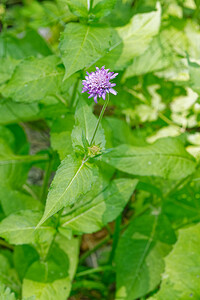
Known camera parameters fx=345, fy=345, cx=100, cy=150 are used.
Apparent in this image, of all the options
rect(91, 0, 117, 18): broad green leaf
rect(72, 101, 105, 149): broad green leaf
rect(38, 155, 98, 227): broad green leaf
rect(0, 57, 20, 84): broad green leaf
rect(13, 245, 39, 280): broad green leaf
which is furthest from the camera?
rect(13, 245, 39, 280): broad green leaf

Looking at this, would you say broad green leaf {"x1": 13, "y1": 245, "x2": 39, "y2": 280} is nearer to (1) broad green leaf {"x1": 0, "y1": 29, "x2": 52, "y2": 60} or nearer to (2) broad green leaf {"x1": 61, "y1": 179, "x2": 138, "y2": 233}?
(2) broad green leaf {"x1": 61, "y1": 179, "x2": 138, "y2": 233}

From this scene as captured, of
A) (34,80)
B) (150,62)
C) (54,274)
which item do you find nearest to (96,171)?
(34,80)

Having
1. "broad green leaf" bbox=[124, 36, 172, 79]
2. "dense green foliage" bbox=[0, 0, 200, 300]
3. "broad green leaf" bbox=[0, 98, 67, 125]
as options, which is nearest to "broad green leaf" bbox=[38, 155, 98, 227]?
"dense green foliage" bbox=[0, 0, 200, 300]

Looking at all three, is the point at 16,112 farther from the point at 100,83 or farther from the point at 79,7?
the point at 100,83

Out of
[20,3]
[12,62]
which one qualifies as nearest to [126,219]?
[12,62]

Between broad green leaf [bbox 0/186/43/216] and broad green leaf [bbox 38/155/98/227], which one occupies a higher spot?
broad green leaf [bbox 38/155/98/227]
